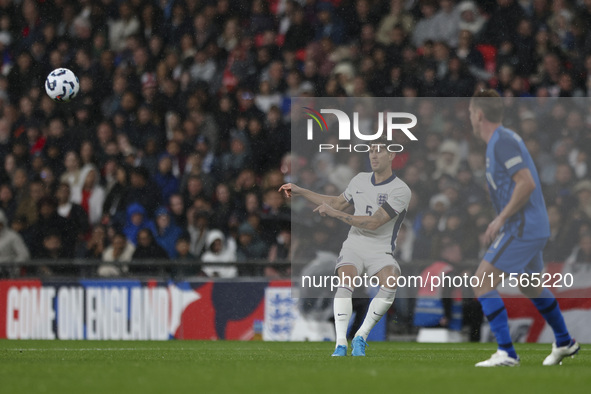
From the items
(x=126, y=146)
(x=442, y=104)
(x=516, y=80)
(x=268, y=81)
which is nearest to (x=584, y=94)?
(x=516, y=80)

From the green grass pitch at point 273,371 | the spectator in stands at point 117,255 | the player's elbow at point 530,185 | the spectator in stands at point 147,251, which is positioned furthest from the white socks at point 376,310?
the spectator in stands at point 117,255

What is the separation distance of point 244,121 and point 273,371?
8.95 meters

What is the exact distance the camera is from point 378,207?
11812 mm

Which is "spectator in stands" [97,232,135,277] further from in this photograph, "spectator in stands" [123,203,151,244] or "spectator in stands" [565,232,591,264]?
"spectator in stands" [565,232,591,264]

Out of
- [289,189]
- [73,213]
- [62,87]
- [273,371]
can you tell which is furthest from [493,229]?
[73,213]

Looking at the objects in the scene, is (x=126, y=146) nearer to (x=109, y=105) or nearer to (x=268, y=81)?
(x=109, y=105)

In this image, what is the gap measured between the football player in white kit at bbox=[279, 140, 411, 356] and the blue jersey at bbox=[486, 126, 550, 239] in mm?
2138

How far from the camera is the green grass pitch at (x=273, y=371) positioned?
7.00 m

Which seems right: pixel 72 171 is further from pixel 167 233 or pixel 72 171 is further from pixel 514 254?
pixel 514 254

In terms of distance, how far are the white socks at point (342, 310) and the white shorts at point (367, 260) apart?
308 millimetres

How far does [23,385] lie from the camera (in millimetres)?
7242

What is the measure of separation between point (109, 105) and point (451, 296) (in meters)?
7.51

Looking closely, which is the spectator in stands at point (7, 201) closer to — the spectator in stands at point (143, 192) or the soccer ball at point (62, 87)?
the spectator in stands at point (143, 192)

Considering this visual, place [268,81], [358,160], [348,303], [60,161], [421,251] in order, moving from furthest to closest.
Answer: [60,161] < [268,81] < [421,251] < [358,160] < [348,303]
